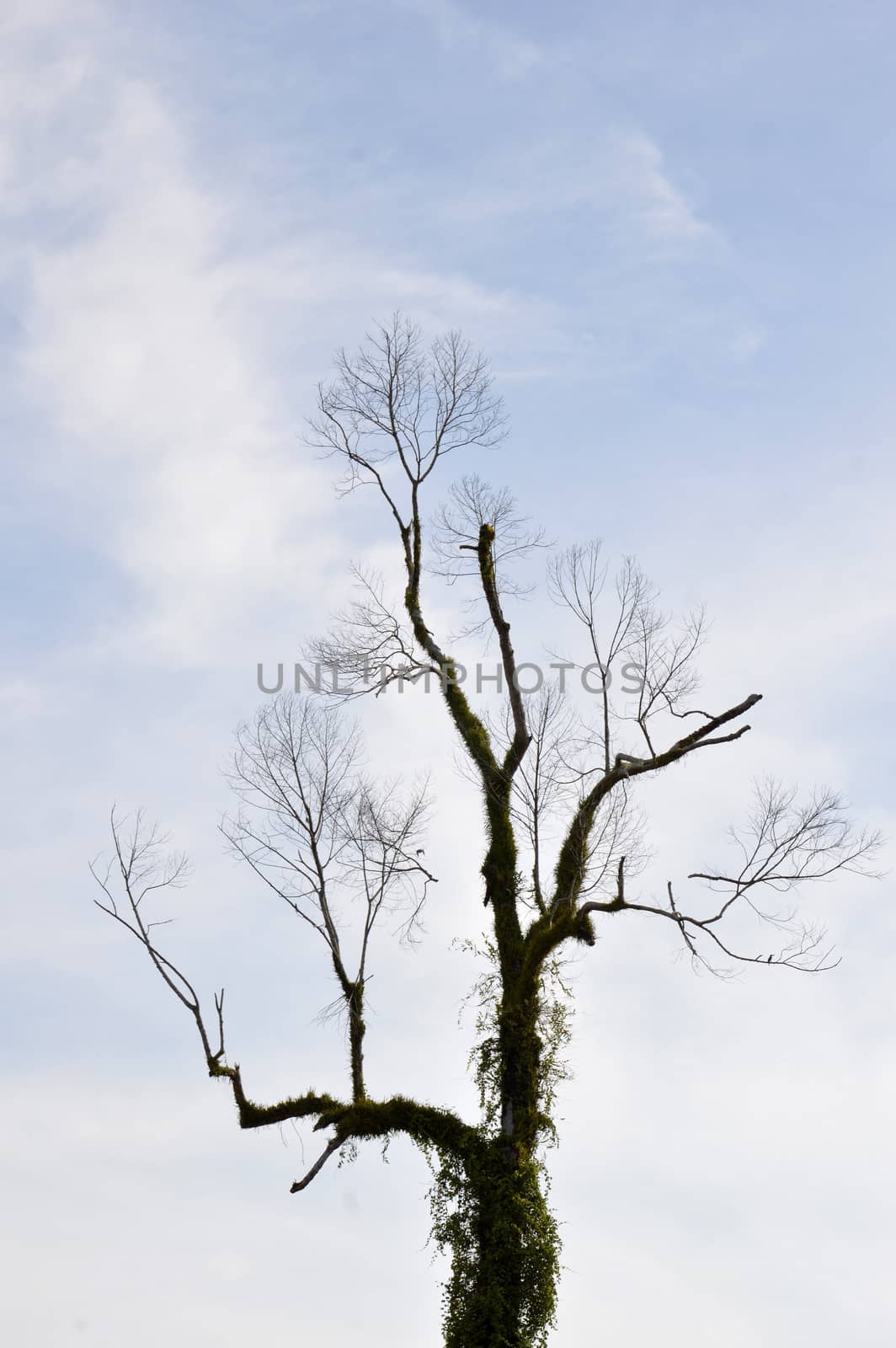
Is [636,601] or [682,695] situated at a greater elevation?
[636,601]

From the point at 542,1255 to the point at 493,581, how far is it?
9.70 metres

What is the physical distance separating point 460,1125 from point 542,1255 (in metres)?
2.01

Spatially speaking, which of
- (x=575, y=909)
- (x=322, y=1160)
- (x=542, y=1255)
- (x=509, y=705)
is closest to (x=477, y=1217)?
(x=542, y=1255)

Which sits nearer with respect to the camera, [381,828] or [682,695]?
[682,695]

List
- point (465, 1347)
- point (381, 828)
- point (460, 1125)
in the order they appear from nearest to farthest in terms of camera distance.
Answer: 1. point (465, 1347)
2. point (460, 1125)
3. point (381, 828)

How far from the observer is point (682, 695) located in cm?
1848

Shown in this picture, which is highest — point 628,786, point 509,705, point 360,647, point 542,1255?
point 360,647

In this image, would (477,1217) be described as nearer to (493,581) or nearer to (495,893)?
(495,893)

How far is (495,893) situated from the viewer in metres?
19.1

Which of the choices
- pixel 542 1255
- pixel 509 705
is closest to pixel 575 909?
pixel 509 705

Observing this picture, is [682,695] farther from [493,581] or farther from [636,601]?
[493,581]

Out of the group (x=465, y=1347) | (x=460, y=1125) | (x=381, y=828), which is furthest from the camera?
(x=381, y=828)

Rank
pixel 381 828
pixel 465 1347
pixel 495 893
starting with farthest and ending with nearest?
pixel 381 828 < pixel 495 893 < pixel 465 1347

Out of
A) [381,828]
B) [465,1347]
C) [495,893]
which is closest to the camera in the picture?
[465,1347]
